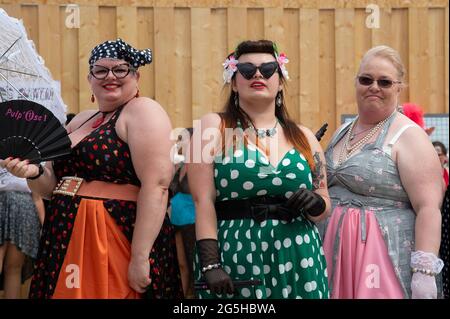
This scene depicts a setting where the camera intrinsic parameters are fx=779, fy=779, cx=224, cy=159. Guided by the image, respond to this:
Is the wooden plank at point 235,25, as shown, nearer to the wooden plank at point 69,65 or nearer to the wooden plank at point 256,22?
the wooden plank at point 256,22

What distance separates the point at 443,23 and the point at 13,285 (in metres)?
4.51

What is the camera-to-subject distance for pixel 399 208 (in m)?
3.58

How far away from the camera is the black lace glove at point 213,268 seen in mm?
3111

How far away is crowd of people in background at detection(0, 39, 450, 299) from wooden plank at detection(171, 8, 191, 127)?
3.37m

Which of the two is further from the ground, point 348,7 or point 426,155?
point 348,7

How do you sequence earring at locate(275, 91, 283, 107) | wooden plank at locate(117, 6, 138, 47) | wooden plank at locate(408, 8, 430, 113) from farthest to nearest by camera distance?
wooden plank at locate(408, 8, 430, 113) < wooden plank at locate(117, 6, 138, 47) < earring at locate(275, 91, 283, 107)

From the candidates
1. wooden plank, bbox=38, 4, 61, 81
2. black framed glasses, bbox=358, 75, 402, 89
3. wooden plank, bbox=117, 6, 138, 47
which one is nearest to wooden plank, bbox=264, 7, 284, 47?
wooden plank, bbox=117, 6, 138, 47

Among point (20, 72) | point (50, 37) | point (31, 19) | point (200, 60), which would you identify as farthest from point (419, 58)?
point (20, 72)

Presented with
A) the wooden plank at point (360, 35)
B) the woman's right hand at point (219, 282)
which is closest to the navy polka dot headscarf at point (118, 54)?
the woman's right hand at point (219, 282)

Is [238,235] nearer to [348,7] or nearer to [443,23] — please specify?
[348,7]

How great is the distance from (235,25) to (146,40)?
2.63ft

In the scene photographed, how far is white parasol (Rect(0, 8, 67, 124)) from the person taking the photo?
3.59 m

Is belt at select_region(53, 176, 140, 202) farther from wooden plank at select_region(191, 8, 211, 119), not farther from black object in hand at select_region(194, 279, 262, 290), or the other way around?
wooden plank at select_region(191, 8, 211, 119)

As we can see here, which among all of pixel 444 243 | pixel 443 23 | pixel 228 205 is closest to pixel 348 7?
pixel 443 23
